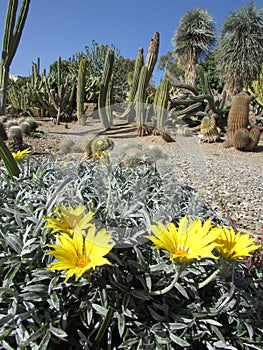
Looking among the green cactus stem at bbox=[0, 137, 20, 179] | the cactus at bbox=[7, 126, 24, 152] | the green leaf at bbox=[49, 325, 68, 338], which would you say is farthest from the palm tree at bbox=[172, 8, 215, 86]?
the green leaf at bbox=[49, 325, 68, 338]

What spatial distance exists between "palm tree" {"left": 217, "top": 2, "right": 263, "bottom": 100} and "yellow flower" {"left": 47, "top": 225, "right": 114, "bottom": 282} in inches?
468

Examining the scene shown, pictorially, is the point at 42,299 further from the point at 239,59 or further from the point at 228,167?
the point at 239,59

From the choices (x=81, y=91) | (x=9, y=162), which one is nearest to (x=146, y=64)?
(x=81, y=91)

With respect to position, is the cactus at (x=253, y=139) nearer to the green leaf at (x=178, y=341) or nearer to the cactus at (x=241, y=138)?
the cactus at (x=241, y=138)

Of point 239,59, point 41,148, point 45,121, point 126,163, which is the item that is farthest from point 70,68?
point 126,163

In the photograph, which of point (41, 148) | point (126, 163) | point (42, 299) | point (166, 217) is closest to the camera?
point (42, 299)

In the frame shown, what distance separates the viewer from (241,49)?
12.1 meters

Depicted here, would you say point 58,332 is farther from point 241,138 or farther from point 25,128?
point 241,138

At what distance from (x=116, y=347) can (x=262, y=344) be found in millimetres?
488

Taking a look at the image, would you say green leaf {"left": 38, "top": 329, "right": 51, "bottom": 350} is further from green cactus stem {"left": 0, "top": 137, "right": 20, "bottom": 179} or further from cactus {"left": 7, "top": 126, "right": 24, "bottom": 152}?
cactus {"left": 7, "top": 126, "right": 24, "bottom": 152}

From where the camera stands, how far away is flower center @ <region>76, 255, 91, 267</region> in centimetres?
82

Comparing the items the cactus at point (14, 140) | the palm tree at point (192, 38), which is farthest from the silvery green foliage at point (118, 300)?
the palm tree at point (192, 38)

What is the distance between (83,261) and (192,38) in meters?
14.6

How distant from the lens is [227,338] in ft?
3.20
